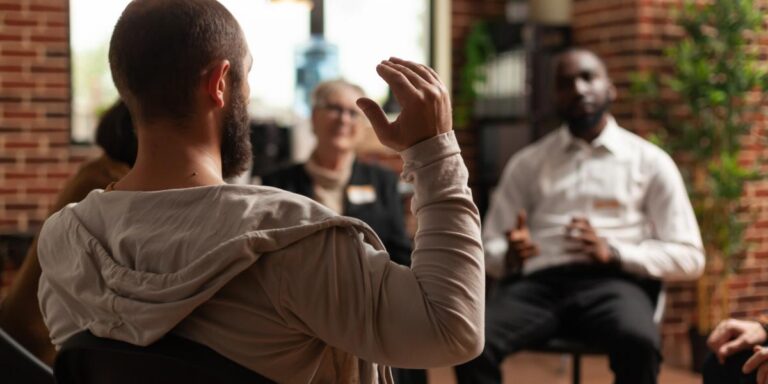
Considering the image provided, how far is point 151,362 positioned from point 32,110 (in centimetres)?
403

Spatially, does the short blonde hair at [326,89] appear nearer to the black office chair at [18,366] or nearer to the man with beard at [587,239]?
the man with beard at [587,239]

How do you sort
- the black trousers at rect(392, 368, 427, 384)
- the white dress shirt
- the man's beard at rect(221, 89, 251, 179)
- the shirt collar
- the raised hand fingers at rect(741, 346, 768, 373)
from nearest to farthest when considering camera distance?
1. the man's beard at rect(221, 89, 251, 179)
2. the raised hand fingers at rect(741, 346, 768, 373)
3. the black trousers at rect(392, 368, 427, 384)
4. the white dress shirt
5. the shirt collar

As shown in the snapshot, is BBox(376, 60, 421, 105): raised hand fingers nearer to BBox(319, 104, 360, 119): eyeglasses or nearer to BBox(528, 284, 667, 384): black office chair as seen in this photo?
BBox(528, 284, 667, 384): black office chair

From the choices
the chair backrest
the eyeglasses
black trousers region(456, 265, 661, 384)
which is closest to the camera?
the chair backrest

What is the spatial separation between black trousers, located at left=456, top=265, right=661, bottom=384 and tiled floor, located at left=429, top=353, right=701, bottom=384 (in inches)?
49.7

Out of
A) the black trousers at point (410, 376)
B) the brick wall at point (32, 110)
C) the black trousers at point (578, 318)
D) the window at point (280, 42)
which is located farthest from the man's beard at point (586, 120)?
the brick wall at point (32, 110)

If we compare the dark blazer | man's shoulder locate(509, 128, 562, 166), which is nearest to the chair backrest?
the dark blazer

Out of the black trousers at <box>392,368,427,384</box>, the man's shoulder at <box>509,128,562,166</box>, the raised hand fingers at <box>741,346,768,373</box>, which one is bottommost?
the black trousers at <box>392,368,427,384</box>

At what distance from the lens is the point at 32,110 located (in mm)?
4668

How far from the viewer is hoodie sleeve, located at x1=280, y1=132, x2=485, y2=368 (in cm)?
103

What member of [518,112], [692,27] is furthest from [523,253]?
[518,112]

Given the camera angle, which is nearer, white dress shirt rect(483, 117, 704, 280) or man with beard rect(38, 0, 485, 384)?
man with beard rect(38, 0, 485, 384)

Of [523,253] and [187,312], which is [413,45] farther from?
[187,312]

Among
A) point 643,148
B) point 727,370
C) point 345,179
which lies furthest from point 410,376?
Result: point 643,148
